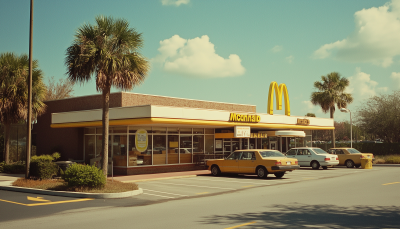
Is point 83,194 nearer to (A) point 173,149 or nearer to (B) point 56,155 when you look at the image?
(A) point 173,149

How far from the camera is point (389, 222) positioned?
331 inches

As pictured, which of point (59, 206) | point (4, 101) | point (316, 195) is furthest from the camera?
point (4, 101)

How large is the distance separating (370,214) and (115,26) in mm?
13119

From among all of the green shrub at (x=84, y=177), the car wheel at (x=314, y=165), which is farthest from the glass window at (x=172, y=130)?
the green shrub at (x=84, y=177)

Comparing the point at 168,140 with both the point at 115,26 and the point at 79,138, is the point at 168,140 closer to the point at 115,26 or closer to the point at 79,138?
the point at 79,138

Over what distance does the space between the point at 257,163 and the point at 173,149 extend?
7.16 m

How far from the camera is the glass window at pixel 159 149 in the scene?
24172 millimetres

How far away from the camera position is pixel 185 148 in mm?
26141

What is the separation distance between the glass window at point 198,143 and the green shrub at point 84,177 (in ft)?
42.8

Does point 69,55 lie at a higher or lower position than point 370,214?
higher

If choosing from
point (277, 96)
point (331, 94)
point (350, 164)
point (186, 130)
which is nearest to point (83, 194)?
point (186, 130)

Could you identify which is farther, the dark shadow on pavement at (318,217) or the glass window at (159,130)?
the glass window at (159,130)

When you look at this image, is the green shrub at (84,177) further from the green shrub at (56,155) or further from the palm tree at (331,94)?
the palm tree at (331,94)

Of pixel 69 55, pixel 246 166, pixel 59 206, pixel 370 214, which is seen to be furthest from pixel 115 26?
pixel 370 214
